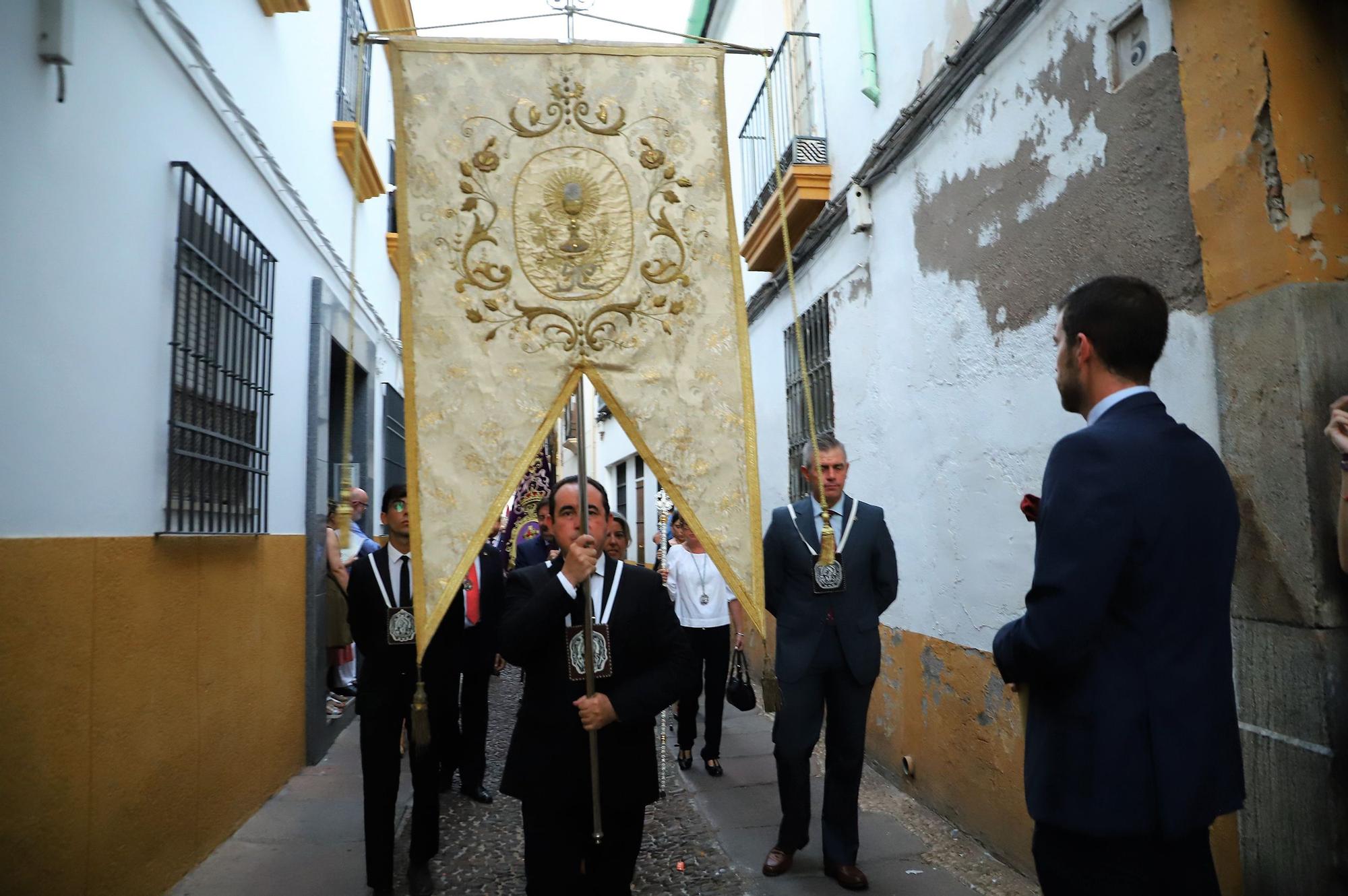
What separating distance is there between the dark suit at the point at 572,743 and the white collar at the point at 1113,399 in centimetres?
151

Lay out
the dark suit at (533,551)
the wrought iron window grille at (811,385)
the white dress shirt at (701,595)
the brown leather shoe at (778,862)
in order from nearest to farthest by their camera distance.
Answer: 1. the brown leather shoe at (778,862)
2. the white dress shirt at (701,595)
3. the dark suit at (533,551)
4. the wrought iron window grille at (811,385)

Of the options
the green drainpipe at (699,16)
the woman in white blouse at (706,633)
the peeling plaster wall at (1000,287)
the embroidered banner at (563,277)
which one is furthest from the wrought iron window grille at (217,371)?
the green drainpipe at (699,16)

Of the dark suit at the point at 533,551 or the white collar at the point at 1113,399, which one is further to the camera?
the dark suit at the point at 533,551

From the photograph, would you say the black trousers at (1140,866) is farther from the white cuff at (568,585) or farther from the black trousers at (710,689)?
the black trousers at (710,689)

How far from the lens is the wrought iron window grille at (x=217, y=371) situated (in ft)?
13.6

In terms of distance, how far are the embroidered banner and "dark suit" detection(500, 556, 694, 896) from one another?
1.08 ft

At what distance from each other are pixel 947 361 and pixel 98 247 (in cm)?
386

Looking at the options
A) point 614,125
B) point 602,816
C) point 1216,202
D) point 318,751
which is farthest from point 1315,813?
point 318,751

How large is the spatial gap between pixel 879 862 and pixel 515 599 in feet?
7.69

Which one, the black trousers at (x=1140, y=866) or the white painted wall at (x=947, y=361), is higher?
the white painted wall at (x=947, y=361)

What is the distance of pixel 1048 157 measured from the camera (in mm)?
3943

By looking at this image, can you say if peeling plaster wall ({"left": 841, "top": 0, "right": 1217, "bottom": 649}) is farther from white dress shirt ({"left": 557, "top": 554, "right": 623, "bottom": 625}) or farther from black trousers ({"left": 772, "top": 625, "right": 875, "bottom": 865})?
white dress shirt ({"left": 557, "top": 554, "right": 623, "bottom": 625})

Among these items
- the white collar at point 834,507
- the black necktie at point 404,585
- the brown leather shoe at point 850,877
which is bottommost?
the brown leather shoe at point 850,877

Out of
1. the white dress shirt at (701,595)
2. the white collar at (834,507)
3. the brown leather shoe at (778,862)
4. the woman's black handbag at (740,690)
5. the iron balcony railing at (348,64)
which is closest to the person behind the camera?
the brown leather shoe at (778,862)
